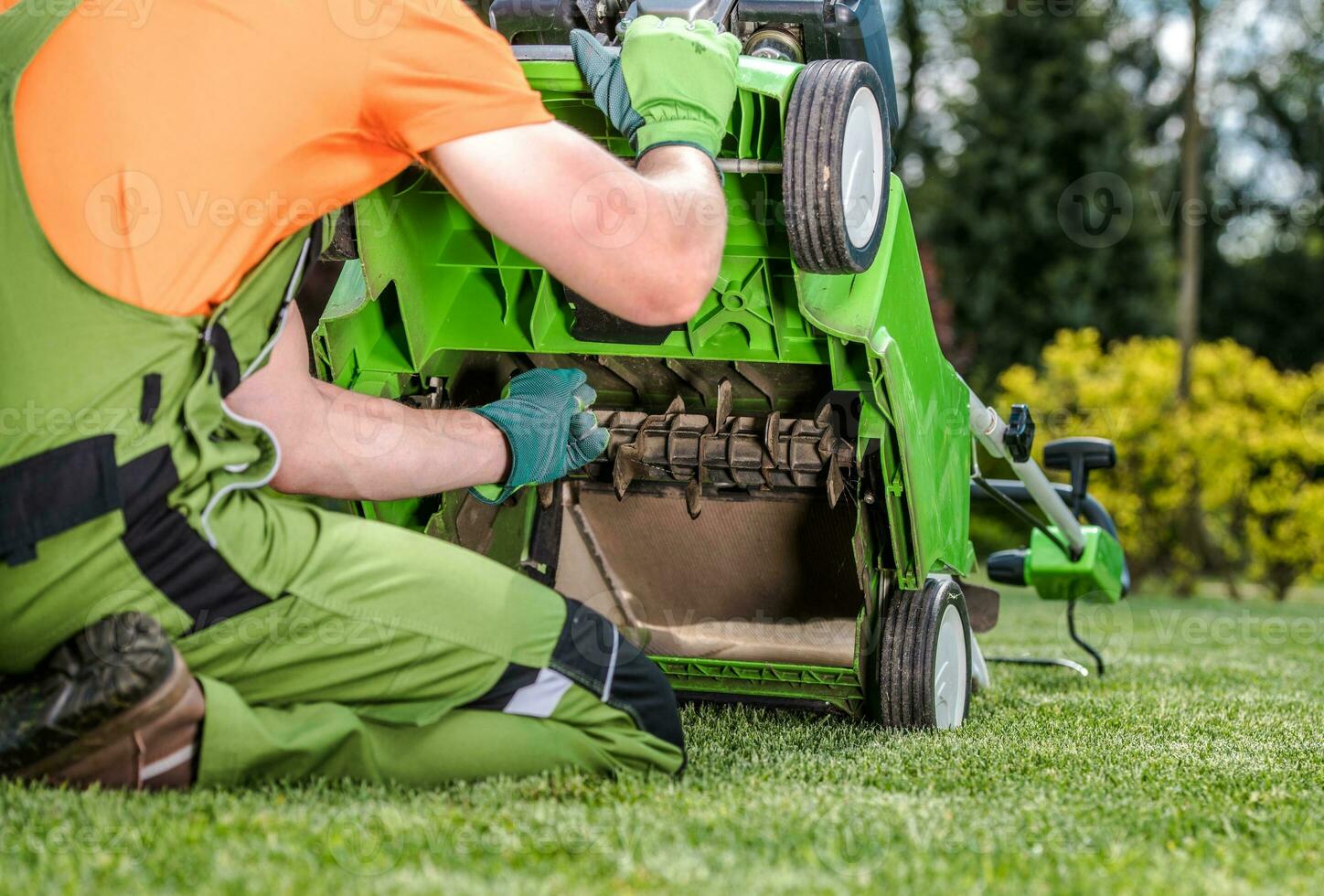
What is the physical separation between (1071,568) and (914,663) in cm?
150

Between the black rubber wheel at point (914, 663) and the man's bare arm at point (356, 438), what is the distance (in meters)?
0.95

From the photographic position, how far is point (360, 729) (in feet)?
6.19

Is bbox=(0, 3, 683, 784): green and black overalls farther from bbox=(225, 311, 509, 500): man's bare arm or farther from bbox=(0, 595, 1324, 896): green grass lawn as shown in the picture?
bbox=(225, 311, 509, 500): man's bare arm

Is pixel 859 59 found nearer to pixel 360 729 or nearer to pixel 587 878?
pixel 360 729

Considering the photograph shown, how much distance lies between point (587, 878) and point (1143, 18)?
76.9 feet

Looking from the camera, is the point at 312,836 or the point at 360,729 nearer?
the point at 312,836

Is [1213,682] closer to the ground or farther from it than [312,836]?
closer to the ground

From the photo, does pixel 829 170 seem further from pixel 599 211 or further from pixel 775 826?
pixel 775 826

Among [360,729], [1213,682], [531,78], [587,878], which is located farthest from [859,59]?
[1213,682]

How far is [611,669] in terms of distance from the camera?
204 centimetres

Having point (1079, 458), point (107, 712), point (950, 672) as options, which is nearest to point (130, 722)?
point (107, 712)

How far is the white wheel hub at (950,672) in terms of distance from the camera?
293 centimetres

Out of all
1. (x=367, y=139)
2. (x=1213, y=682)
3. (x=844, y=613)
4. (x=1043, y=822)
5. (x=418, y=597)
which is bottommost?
(x=1213, y=682)

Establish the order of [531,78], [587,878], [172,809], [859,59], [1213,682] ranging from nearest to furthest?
[587,878] → [172,809] → [531,78] → [859,59] → [1213,682]
